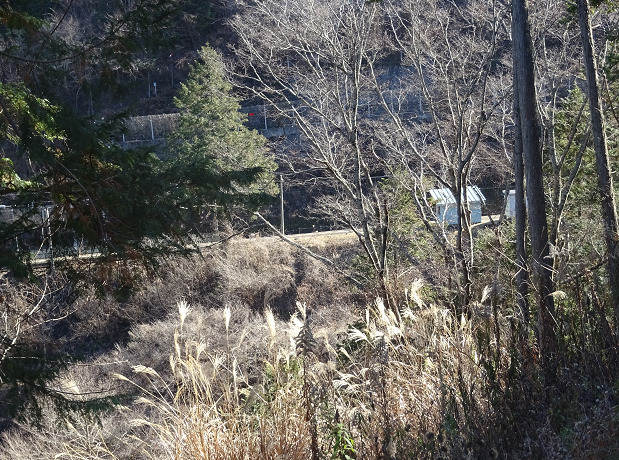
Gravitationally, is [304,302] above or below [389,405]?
above

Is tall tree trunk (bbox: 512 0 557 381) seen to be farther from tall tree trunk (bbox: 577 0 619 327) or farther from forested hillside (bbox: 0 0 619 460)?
tall tree trunk (bbox: 577 0 619 327)

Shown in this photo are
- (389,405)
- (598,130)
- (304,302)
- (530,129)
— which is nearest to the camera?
(389,405)

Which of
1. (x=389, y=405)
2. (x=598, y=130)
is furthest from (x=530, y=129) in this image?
(x=389, y=405)

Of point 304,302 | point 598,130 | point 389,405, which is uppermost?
point 598,130

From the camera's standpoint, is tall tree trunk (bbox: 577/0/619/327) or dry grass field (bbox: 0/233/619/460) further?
tall tree trunk (bbox: 577/0/619/327)

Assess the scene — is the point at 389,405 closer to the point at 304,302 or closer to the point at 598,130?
the point at 304,302

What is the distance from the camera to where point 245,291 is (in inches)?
1022

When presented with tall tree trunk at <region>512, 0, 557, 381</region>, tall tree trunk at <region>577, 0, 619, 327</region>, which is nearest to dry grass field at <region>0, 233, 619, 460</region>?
tall tree trunk at <region>512, 0, 557, 381</region>

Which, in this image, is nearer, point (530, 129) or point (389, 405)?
point (389, 405)

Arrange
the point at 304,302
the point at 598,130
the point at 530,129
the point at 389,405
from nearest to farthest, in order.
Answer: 1. the point at 389,405
2. the point at 304,302
3. the point at 530,129
4. the point at 598,130

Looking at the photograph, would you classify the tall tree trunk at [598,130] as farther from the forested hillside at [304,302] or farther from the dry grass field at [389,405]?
the dry grass field at [389,405]

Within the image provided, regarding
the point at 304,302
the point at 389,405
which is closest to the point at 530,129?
A: the point at 304,302

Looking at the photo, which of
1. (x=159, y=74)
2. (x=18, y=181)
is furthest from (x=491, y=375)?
(x=159, y=74)

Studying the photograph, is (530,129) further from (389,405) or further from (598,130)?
(389,405)
